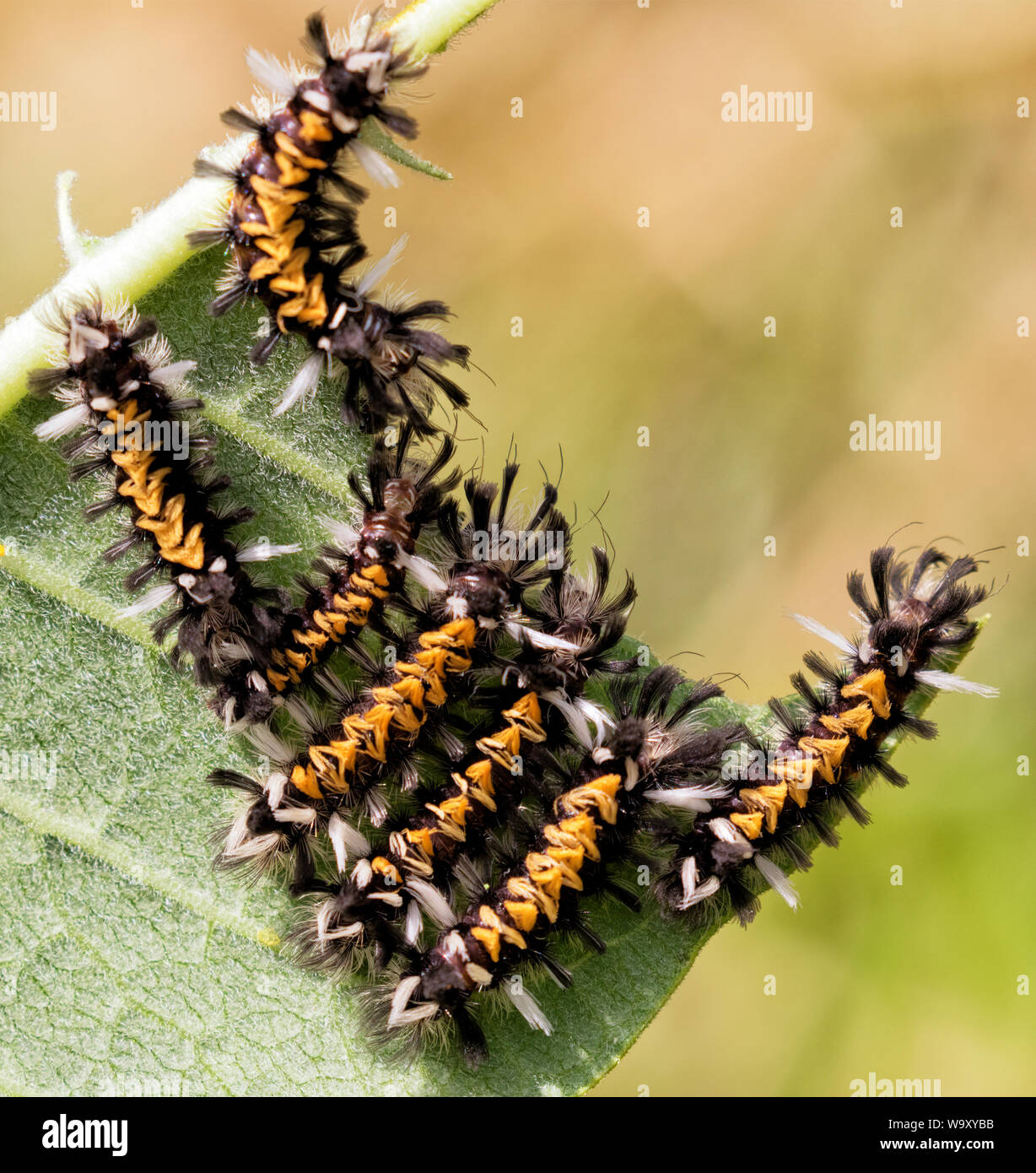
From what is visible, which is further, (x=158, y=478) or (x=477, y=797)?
(x=477, y=797)

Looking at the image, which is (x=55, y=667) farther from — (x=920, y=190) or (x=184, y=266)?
(x=920, y=190)

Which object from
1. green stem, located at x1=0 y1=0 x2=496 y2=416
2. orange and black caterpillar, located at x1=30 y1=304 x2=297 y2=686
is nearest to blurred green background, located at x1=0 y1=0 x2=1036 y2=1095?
orange and black caterpillar, located at x1=30 y1=304 x2=297 y2=686

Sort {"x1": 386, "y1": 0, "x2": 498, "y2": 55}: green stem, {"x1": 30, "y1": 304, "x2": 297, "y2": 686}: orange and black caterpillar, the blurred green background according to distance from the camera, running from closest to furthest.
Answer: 1. {"x1": 386, "y1": 0, "x2": 498, "y2": 55}: green stem
2. {"x1": 30, "y1": 304, "x2": 297, "y2": 686}: orange and black caterpillar
3. the blurred green background

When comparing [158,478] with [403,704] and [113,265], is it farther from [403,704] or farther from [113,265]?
[403,704]

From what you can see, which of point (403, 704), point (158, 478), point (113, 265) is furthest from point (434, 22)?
point (403, 704)

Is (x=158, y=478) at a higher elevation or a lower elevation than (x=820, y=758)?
higher

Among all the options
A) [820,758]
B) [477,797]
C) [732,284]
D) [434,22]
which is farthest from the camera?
[732,284]

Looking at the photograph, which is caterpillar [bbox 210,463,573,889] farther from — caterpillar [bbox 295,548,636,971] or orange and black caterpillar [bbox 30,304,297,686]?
orange and black caterpillar [bbox 30,304,297,686]

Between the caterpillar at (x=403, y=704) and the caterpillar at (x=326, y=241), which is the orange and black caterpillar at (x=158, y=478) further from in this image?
the caterpillar at (x=403, y=704)
